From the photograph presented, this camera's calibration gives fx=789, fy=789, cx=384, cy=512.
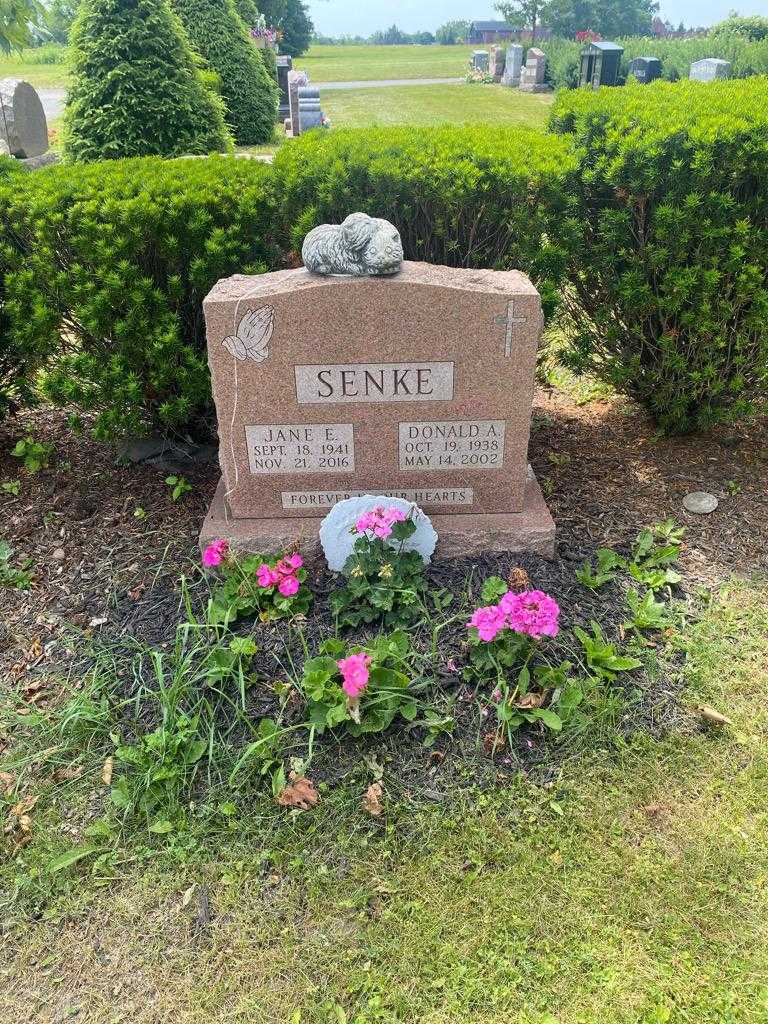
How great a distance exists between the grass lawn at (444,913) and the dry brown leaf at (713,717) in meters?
0.14

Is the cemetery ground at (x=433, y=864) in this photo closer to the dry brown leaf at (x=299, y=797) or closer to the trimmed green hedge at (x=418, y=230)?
the dry brown leaf at (x=299, y=797)

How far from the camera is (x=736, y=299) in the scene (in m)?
4.18

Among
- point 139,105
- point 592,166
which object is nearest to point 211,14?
point 139,105

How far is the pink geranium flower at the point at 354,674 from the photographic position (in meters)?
2.85

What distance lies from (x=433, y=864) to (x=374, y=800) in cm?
30

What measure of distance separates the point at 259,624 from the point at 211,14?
15656 mm

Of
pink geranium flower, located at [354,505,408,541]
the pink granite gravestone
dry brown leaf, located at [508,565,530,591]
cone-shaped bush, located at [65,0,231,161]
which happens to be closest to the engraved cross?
the pink granite gravestone

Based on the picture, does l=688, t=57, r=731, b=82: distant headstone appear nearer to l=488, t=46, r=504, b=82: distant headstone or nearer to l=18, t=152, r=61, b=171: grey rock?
l=488, t=46, r=504, b=82: distant headstone

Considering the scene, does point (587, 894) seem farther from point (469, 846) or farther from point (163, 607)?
point (163, 607)

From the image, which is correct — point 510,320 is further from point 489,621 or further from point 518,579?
point 489,621

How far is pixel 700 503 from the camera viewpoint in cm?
430

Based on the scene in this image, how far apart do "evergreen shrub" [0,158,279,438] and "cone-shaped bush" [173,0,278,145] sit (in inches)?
466

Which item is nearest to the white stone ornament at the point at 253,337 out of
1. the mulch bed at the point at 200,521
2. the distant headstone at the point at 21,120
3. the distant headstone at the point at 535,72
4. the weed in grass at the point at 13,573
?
the mulch bed at the point at 200,521

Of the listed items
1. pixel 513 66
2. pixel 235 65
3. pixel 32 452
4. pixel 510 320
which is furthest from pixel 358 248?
pixel 513 66
